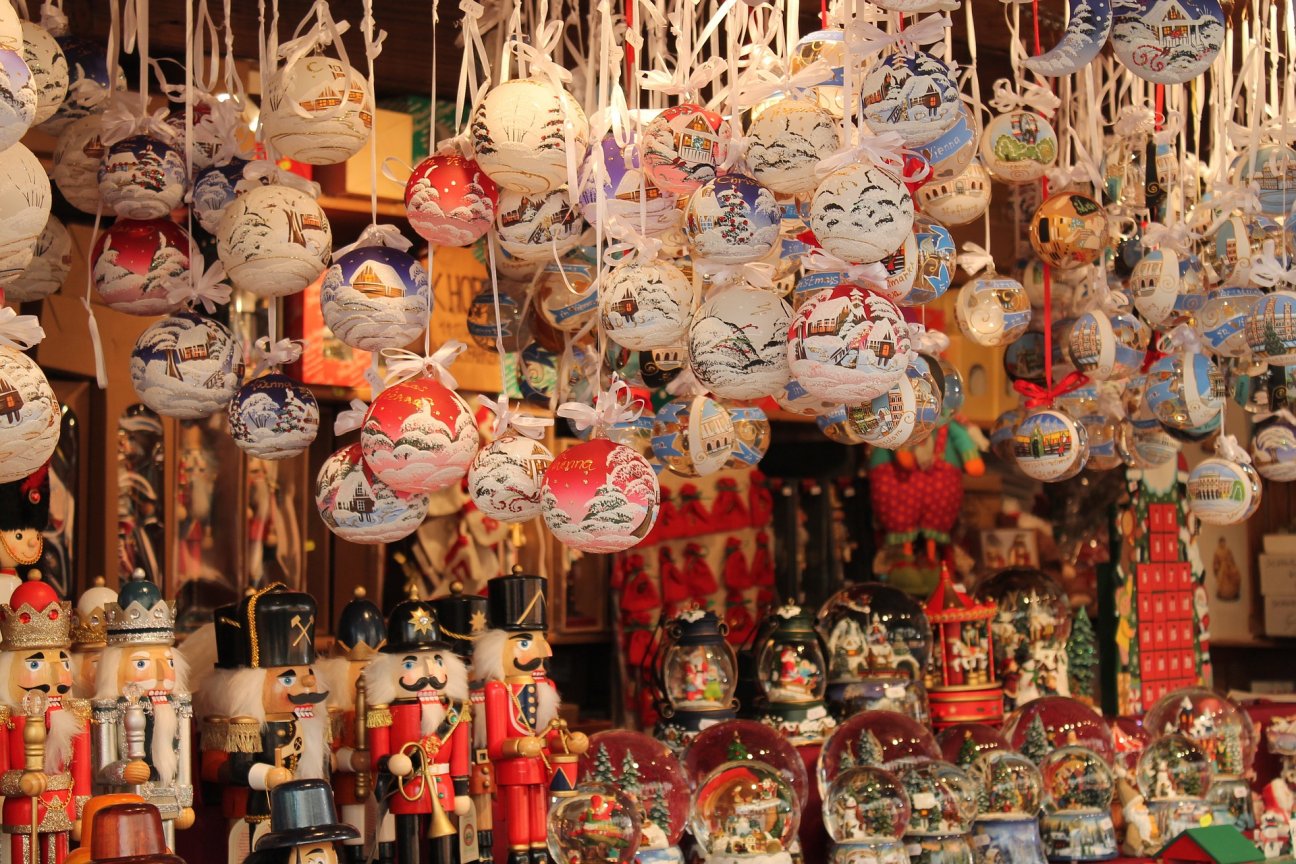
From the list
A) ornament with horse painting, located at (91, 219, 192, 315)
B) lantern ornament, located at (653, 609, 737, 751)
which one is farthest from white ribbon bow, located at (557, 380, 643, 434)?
lantern ornament, located at (653, 609, 737, 751)

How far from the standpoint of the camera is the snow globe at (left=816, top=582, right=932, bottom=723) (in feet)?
11.3

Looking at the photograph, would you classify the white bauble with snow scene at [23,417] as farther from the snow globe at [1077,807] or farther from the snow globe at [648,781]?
the snow globe at [1077,807]

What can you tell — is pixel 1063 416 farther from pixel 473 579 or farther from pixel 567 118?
pixel 473 579

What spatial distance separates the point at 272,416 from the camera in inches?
96.8

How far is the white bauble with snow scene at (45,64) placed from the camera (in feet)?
7.43

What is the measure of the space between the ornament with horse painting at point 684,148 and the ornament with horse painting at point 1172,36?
0.61 metres

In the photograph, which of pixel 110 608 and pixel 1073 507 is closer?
pixel 110 608

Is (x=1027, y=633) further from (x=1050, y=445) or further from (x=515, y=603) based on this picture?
(x=515, y=603)

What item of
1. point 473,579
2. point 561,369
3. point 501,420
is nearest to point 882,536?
point 473,579

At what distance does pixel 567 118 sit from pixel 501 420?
453 mm

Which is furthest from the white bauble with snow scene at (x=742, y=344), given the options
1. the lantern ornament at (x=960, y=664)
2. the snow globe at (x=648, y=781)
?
the lantern ornament at (x=960, y=664)

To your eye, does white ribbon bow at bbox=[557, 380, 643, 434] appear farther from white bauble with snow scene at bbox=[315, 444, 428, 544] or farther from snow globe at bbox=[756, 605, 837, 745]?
snow globe at bbox=[756, 605, 837, 745]

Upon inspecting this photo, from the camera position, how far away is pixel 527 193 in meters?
2.48

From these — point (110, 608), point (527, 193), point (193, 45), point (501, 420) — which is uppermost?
point (193, 45)
